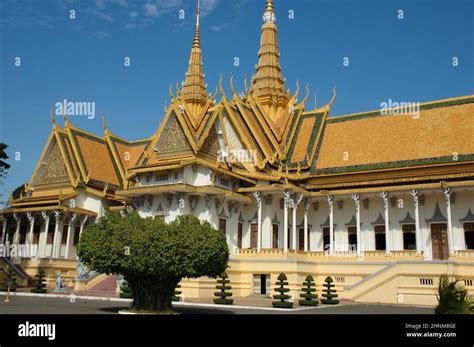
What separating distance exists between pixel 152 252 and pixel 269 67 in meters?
29.0

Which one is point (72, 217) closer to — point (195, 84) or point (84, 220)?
point (84, 220)

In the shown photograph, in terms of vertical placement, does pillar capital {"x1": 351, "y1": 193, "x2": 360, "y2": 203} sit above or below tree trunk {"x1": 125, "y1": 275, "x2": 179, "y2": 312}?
above

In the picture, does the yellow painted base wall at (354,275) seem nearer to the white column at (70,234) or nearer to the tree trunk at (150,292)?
the white column at (70,234)

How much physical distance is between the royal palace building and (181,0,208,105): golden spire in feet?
22.9

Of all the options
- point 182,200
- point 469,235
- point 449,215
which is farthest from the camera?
point 182,200

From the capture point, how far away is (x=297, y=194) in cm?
2992

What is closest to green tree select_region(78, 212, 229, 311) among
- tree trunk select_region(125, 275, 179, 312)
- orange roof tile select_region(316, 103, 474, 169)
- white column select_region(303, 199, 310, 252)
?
tree trunk select_region(125, 275, 179, 312)

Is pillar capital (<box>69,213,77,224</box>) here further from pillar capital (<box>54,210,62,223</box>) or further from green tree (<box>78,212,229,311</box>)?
green tree (<box>78,212,229,311</box>)

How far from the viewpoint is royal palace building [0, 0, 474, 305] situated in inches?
1062

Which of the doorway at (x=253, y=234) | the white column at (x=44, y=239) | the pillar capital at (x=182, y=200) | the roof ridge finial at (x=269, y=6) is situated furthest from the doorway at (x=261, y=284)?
the roof ridge finial at (x=269, y=6)

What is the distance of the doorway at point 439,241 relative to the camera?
89.4 ft

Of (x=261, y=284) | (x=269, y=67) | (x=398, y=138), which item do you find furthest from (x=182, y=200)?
(x=269, y=67)
